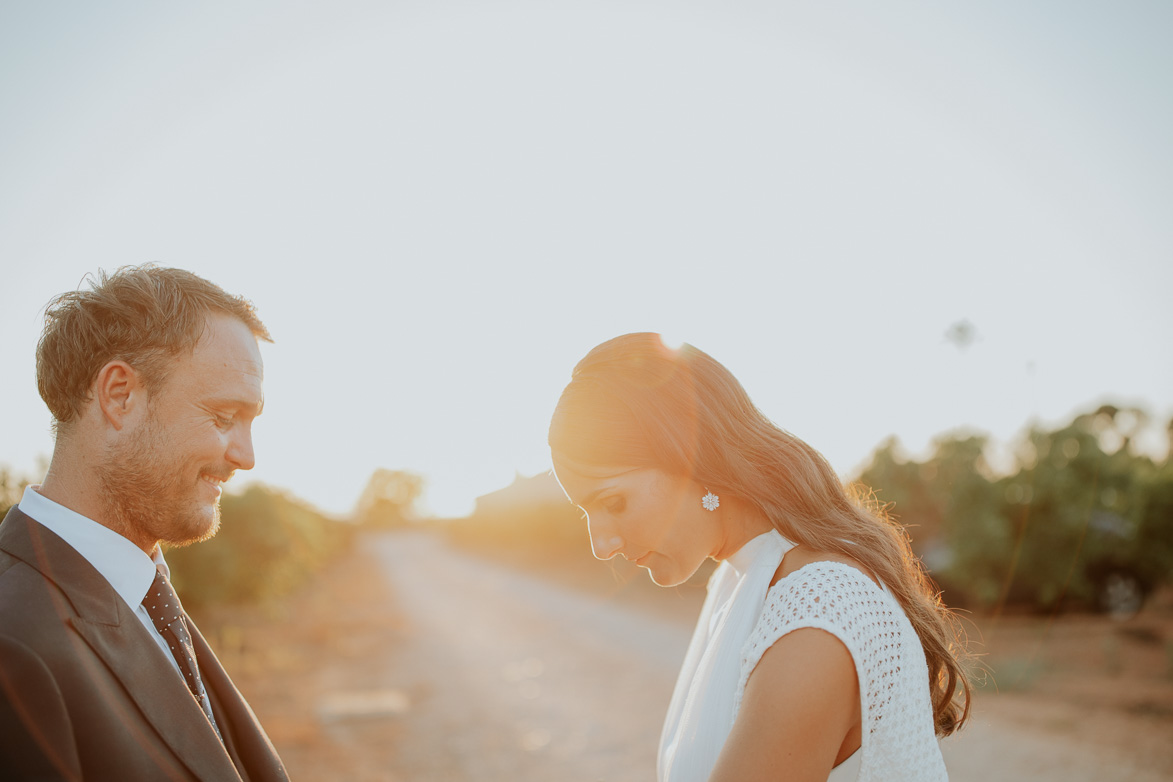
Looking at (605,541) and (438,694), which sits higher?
(605,541)

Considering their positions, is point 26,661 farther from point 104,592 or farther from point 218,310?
point 218,310

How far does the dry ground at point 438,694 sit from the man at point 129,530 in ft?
6.66

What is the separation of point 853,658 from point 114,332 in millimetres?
2000

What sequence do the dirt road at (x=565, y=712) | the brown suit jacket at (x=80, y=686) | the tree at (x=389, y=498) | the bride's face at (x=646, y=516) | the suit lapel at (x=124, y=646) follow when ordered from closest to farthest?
the brown suit jacket at (x=80, y=686) < the suit lapel at (x=124, y=646) < the bride's face at (x=646, y=516) < the dirt road at (x=565, y=712) < the tree at (x=389, y=498)

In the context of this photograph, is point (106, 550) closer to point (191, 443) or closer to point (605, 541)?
point (191, 443)

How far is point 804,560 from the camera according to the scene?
1.82 meters

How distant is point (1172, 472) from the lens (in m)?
14.3

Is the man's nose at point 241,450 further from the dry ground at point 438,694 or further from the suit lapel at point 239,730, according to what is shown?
the dry ground at point 438,694

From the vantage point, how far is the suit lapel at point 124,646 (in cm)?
153

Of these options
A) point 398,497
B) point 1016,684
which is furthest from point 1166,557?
point 398,497

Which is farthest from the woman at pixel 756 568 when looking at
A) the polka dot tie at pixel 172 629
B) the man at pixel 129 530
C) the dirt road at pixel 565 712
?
the dirt road at pixel 565 712

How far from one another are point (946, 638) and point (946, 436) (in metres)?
13.3

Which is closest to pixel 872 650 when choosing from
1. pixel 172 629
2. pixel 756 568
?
pixel 756 568

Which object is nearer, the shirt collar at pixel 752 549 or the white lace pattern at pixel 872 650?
the white lace pattern at pixel 872 650
